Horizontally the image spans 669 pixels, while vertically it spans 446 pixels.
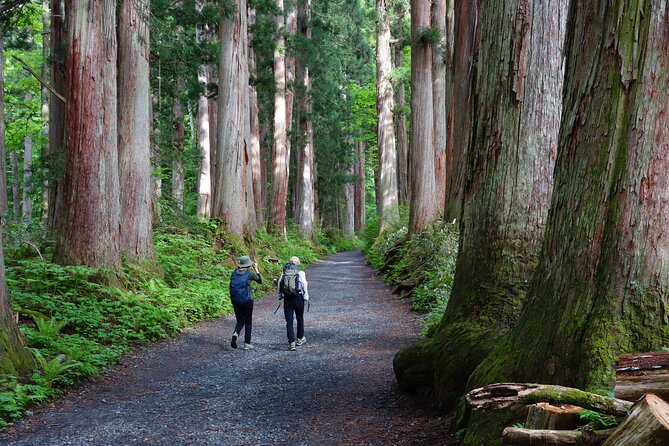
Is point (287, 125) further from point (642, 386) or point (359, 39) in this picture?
point (642, 386)

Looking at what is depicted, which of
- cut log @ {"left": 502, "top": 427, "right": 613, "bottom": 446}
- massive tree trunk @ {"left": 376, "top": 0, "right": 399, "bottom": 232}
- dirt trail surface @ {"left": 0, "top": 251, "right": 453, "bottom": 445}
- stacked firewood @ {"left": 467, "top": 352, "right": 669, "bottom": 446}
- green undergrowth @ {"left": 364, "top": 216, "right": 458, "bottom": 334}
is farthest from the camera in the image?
massive tree trunk @ {"left": 376, "top": 0, "right": 399, "bottom": 232}

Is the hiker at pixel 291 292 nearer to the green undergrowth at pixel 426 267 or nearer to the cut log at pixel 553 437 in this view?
the green undergrowth at pixel 426 267

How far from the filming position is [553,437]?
8.75 ft

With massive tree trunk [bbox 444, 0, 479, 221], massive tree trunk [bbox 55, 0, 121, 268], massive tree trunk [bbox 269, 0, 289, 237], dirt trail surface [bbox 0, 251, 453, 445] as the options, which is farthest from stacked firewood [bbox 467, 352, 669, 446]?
massive tree trunk [bbox 269, 0, 289, 237]

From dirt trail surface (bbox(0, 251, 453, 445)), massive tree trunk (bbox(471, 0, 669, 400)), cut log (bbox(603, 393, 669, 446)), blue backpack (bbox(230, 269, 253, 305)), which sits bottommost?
dirt trail surface (bbox(0, 251, 453, 445))

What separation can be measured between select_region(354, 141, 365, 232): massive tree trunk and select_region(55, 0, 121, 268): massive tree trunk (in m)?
32.4

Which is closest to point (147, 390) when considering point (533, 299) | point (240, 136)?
point (533, 299)

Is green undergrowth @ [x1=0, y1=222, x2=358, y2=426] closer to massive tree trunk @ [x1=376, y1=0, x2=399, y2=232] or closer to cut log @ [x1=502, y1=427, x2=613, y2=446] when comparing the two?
cut log @ [x1=502, y1=427, x2=613, y2=446]

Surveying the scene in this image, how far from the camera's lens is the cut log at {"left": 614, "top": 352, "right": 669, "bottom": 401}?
267cm

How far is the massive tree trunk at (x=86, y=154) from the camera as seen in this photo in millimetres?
10328

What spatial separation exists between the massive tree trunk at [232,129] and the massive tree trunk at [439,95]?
5.99 m

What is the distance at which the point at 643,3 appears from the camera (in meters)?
3.40

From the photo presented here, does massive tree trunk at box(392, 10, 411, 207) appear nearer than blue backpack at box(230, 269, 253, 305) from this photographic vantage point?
No

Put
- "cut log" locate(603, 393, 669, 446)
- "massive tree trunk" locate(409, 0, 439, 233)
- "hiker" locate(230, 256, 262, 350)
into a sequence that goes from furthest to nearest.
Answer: "massive tree trunk" locate(409, 0, 439, 233)
"hiker" locate(230, 256, 262, 350)
"cut log" locate(603, 393, 669, 446)
